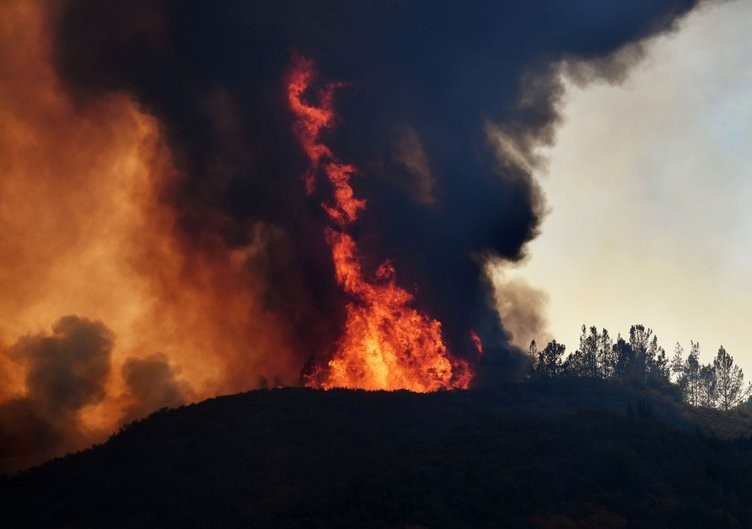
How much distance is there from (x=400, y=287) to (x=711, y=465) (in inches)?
2461

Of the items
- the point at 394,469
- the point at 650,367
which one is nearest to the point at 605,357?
the point at 650,367

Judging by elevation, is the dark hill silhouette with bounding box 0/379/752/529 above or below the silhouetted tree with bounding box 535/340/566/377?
below

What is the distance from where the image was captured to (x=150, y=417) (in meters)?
118

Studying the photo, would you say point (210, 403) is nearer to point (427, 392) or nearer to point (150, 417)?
point (150, 417)

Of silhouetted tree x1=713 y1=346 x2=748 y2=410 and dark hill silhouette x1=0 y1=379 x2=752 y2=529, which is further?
silhouetted tree x1=713 y1=346 x2=748 y2=410

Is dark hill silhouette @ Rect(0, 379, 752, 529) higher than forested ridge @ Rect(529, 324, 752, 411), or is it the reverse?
forested ridge @ Rect(529, 324, 752, 411)

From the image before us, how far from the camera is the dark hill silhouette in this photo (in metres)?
71.8

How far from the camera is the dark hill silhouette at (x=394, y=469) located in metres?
71.8

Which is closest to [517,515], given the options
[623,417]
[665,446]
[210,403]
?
[665,446]

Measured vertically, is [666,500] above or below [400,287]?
below

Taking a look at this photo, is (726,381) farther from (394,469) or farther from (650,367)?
(394,469)

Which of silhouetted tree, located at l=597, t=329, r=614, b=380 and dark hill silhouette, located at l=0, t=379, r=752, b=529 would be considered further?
silhouetted tree, located at l=597, t=329, r=614, b=380

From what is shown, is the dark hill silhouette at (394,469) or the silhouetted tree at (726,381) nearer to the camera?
the dark hill silhouette at (394,469)

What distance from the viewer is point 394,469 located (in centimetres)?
7912
